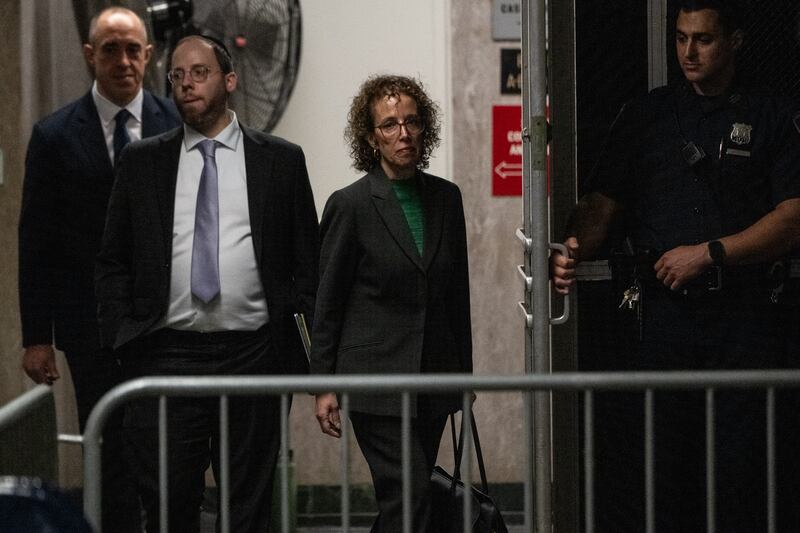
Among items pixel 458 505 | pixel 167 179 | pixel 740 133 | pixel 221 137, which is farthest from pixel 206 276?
pixel 740 133

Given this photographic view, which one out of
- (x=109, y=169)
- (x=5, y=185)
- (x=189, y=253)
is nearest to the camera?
(x=189, y=253)

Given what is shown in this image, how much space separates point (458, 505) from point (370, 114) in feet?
3.83

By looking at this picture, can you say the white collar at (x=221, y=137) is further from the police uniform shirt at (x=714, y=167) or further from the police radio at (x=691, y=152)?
the police radio at (x=691, y=152)

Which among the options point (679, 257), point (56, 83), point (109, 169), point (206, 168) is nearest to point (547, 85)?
point (679, 257)

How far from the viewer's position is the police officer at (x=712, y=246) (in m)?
3.76

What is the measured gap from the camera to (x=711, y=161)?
3.81 m

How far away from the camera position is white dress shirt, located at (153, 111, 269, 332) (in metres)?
4.04

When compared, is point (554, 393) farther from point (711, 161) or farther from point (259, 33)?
point (259, 33)

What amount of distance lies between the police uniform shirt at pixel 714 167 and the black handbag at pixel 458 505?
0.84 meters

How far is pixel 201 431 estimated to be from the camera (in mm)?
4047

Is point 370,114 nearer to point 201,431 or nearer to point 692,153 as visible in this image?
point 692,153

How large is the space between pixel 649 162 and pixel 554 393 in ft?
2.74

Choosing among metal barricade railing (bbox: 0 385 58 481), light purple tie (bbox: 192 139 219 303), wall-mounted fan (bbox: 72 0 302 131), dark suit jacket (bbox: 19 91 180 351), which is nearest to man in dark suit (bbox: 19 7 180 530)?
dark suit jacket (bbox: 19 91 180 351)

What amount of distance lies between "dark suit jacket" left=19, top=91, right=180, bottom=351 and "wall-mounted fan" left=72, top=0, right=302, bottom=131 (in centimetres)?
100
